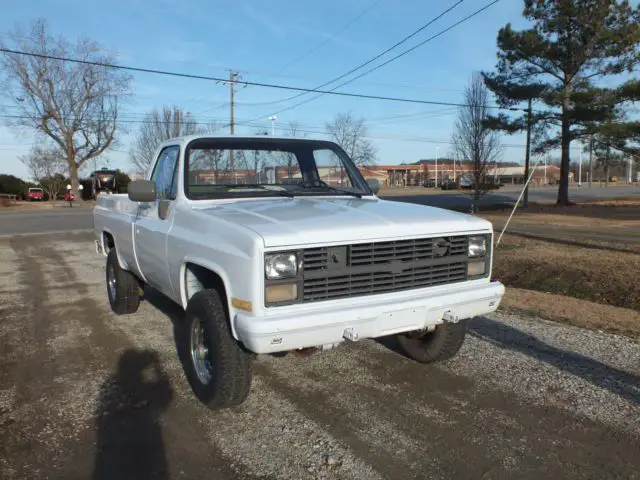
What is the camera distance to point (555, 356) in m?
4.81

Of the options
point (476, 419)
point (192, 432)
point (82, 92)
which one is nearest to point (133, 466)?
point (192, 432)

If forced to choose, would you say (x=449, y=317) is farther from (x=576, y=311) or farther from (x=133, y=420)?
(x=576, y=311)

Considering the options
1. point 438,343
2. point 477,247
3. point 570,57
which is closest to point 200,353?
point 438,343

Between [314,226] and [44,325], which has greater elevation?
[314,226]

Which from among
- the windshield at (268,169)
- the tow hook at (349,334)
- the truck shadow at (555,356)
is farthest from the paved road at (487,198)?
the tow hook at (349,334)

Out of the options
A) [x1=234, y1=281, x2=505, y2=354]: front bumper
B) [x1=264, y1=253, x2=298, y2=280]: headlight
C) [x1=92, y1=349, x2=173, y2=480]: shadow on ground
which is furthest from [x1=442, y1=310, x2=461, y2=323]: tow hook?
[x1=92, y1=349, x2=173, y2=480]: shadow on ground

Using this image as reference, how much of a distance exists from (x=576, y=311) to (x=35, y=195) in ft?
185

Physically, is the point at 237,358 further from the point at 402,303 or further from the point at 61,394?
the point at 61,394

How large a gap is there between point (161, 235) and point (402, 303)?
2.12m

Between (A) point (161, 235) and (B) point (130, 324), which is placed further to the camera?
(B) point (130, 324)

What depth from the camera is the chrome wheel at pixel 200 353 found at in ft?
12.7

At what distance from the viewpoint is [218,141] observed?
4.82 m

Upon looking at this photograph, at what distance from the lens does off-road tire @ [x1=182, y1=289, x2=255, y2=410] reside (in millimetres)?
3520

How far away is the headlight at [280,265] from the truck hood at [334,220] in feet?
0.28
